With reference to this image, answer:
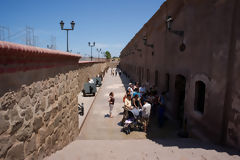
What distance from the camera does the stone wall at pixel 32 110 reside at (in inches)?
89.1

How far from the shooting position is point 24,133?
8.98 ft

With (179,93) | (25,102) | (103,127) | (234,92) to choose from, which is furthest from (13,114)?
(179,93)

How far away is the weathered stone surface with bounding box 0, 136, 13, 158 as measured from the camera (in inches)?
85.3

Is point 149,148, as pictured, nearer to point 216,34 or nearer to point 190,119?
point 190,119

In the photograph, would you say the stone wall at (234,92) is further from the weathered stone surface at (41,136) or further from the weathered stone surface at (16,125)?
the weathered stone surface at (16,125)

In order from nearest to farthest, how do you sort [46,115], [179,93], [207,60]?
1. [46,115]
2. [207,60]
3. [179,93]

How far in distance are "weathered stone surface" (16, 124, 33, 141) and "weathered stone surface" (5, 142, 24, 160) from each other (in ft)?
0.34

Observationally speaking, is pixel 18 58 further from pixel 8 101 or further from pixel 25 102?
pixel 25 102

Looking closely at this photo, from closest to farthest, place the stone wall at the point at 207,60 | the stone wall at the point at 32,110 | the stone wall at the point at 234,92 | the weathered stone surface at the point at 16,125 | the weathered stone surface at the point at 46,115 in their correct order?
1. the stone wall at the point at 32,110
2. the weathered stone surface at the point at 16,125
3. the weathered stone surface at the point at 46,115
4. the stone wall at the point at 234,92
5. the stone wall at the point at 207,60

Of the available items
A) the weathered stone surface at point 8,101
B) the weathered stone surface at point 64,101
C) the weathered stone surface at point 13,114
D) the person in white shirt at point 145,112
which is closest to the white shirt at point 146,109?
the person in white shirt at point 145,112

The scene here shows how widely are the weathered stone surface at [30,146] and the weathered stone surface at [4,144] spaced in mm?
466

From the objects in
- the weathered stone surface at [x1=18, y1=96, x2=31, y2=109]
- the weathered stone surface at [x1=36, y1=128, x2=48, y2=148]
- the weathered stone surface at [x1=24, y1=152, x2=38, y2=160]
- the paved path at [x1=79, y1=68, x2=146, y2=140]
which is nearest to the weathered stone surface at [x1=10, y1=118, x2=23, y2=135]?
the weathered stone surface at [x1=18, y1=96, x2=31, y2=109]

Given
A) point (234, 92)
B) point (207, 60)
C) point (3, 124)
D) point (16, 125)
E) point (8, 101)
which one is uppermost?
point (207, 60)

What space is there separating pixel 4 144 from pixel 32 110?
861mm
